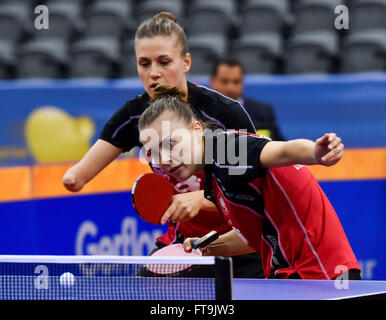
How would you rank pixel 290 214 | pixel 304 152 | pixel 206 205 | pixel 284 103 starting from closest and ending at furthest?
pixel 304 152, pixel 290 214, pixel 206 205, pixel 284 103

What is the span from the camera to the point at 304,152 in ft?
7.90

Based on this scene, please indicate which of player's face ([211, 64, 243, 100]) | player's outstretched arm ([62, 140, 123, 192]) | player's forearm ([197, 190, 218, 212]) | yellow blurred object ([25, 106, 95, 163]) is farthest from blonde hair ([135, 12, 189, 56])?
yellow blurred object ([25, 106, 95, 163])

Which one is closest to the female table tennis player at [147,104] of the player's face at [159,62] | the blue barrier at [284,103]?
the player's face at [159,62]

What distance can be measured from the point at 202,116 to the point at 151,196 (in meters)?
0.81

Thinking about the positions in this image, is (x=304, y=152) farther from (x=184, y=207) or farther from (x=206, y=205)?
(x=206, y=205)

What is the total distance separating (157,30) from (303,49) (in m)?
3.75

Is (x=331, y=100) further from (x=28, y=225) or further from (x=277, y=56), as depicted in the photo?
(x=28, y=225)

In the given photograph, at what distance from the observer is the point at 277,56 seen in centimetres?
721

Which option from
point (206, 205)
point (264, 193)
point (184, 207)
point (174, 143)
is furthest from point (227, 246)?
point (174, 143)

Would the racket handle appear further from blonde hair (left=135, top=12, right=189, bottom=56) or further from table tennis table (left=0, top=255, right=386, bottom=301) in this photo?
blonde hair (left=135, top=12, right=189, bottom=56)

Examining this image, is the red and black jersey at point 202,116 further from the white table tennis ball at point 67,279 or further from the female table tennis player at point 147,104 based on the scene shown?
the white table tennis ball at point 67,279

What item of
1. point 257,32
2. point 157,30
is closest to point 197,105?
point 157,30

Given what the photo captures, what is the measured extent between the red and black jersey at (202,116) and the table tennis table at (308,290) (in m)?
1.09

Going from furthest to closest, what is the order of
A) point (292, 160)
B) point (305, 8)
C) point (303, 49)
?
1. point (305, 8)
2. point (303, 49)
3. point (292, 160)
